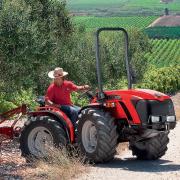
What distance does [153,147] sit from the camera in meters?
11.9

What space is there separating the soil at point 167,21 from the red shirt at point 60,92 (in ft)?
331

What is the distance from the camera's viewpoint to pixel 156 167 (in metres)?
11.2

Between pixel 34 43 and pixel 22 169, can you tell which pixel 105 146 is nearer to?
pixel 22 169

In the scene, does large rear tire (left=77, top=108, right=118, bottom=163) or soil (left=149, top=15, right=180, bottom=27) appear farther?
soil (left=149, top=15, right=180, bottom=27)

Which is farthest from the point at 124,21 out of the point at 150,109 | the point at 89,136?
the point at 150,109

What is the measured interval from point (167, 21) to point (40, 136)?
4152 inches

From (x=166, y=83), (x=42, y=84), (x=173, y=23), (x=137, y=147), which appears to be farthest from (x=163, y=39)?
(x=137, y=147)

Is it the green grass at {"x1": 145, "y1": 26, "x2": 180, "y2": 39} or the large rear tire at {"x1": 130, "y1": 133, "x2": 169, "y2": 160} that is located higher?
the large rear tire at {"x1": 130, "y1": 133, "x2": 169, "y2": 160}

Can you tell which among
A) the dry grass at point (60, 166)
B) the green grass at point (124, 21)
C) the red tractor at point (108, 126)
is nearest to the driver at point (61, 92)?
the red tractor at point (108, 126)

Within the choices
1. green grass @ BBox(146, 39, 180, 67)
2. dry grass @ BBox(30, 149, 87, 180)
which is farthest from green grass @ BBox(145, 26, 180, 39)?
dry grass @ BBox(30, 149, 87, 180)

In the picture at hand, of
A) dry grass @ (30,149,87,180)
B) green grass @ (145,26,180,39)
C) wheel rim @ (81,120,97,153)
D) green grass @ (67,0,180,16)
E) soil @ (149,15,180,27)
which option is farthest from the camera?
green grass @ (67,0,180,16)

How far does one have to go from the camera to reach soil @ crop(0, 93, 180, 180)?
10.3m

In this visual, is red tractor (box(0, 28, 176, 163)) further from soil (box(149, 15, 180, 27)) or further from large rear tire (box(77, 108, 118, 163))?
soil (box(149, 15, 180, 27))

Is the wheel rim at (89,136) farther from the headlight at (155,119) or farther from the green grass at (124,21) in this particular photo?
the green grass at (124,21)
